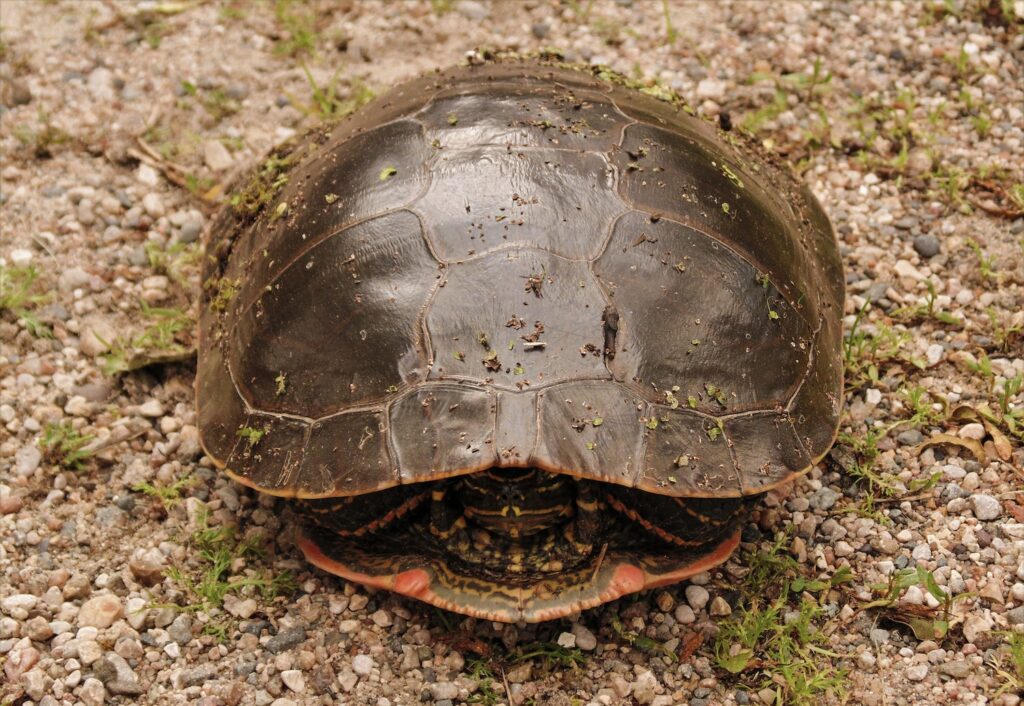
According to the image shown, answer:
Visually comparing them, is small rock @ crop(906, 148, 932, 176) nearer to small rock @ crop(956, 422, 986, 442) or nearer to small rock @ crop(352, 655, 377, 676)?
small rock @ crop(956, 422, 986, 442)

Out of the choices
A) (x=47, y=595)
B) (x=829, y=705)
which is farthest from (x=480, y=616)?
(x=47, y=595)

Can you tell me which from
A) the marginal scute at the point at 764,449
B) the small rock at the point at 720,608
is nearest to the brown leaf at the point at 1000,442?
the marginal scute at the point at 764,449

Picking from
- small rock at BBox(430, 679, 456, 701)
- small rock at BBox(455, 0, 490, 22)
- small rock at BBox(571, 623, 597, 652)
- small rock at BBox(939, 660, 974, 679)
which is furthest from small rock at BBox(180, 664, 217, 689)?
small rock at BBox(455, 0, 490, 22)

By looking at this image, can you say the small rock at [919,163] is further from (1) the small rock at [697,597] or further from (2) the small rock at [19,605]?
(2) the small rock at [19,605]

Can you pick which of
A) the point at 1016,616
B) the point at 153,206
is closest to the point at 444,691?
the point at 1016,616

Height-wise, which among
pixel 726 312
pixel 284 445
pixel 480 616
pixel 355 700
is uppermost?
pixel 726 312

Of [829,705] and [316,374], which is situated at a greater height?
[316,374]

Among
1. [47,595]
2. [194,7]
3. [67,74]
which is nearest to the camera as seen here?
[47,595]

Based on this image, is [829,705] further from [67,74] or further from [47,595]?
[67,74]
